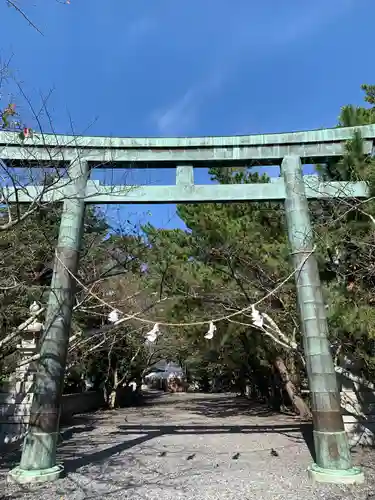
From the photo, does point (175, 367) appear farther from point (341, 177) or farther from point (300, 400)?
point (341, 177)

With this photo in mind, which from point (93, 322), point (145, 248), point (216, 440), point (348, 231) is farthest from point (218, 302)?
point (93, 322)

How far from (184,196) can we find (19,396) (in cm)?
614

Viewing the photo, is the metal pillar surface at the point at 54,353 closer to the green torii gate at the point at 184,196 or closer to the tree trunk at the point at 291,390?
the green torii gate at the point at 184,196

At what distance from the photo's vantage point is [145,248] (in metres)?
10.9

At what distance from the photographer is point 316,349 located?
211 inches

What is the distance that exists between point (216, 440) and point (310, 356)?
4.47 metres

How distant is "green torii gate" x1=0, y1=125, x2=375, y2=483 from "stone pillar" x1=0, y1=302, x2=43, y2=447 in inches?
145

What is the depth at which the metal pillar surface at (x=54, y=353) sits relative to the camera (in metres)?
5.00

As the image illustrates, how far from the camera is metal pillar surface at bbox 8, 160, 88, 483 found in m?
5.00

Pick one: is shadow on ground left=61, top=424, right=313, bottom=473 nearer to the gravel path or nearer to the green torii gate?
the gravel path

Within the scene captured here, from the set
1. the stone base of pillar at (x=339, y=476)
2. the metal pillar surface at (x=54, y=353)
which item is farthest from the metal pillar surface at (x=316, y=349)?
the metal pillar surface at (x=54, y=353)

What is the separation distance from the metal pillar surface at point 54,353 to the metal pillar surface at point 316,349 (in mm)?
3338

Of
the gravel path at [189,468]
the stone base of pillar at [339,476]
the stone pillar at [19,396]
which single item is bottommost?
the gravel path at [189,468]

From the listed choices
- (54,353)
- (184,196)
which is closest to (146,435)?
(54,353)
